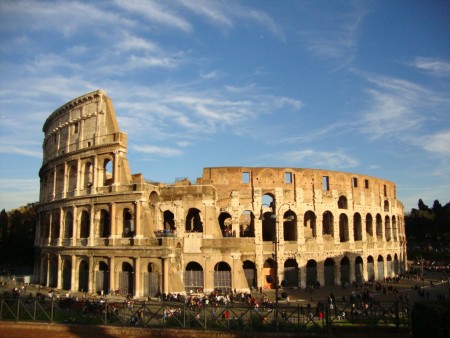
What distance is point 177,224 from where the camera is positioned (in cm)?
3094

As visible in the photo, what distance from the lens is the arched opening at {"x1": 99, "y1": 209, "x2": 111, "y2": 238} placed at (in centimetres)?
3084

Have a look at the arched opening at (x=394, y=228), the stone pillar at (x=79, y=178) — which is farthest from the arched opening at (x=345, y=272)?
the stone pillar at (x=79, y=178)

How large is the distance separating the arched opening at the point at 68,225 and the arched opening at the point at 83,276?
349 cm

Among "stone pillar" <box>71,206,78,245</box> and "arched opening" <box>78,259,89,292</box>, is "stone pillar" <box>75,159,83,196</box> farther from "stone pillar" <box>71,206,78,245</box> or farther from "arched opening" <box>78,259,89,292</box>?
"arched opening" <box>78,259,89,292</box>

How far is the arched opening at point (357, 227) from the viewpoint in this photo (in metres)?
38.4

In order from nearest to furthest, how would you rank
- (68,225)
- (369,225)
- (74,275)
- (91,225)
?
1. (91,225)
2. (74,275)
3. (68,225)
4. (369,225)

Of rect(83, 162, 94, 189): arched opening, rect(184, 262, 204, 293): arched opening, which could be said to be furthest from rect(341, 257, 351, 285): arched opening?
rect(83, 162, 94, 189): arched opening

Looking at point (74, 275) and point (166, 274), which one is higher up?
point (166, 274)

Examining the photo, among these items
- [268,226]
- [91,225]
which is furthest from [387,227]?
[91,225]

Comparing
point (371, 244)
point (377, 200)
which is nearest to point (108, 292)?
point (371, 244)

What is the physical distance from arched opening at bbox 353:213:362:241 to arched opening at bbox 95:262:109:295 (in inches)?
940

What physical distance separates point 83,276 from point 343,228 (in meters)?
24.0

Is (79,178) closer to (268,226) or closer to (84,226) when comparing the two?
(84,226)

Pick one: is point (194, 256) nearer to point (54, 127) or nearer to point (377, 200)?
point (54, 127)
